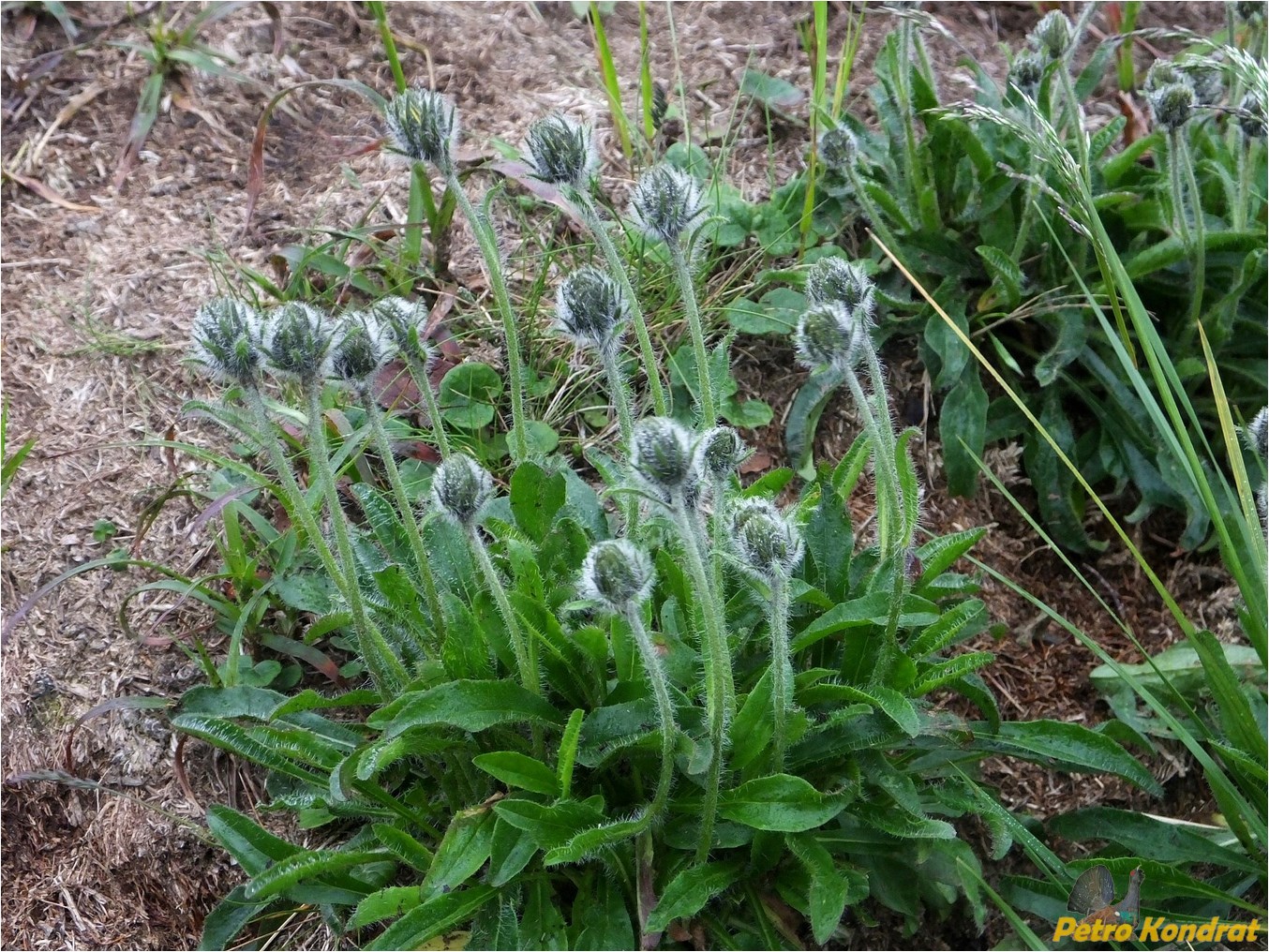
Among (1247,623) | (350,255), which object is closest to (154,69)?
(350,255)

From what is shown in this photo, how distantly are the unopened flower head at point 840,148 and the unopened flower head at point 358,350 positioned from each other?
5.99ft

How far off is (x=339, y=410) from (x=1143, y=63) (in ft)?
12.5

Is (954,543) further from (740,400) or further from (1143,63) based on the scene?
(1143,63)

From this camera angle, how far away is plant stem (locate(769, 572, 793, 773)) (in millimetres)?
2316

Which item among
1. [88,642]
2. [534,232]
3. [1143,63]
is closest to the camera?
[88,642]

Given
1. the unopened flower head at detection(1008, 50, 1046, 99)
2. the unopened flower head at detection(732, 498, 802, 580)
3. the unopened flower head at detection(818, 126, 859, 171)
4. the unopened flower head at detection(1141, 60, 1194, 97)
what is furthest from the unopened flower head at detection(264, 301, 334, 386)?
the unopened flower head at detection(1141, 60, 1194, 97)

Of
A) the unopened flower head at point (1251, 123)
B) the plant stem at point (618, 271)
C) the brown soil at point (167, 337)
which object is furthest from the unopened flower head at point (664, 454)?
the unopened flower head at point (1251, 123)

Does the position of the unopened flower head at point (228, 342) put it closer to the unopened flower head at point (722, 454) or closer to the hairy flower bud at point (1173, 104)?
the unopened flower head at point (722, 454)

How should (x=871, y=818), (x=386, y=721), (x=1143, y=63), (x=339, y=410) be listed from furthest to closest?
1. (x=1143, y=63)
2. (x=339, y=410)
3. (x=871, y=818)
4. (x=386, y=721)

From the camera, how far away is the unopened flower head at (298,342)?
2.26 meters

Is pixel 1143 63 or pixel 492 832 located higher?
pixel 1143 63

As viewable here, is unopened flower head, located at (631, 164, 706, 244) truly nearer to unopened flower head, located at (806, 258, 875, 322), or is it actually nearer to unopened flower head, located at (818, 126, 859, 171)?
unopened flower head, located at (806, 258, 875, 322)

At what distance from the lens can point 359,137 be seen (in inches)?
182

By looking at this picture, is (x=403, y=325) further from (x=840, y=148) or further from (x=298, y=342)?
(x=840, y=148)
